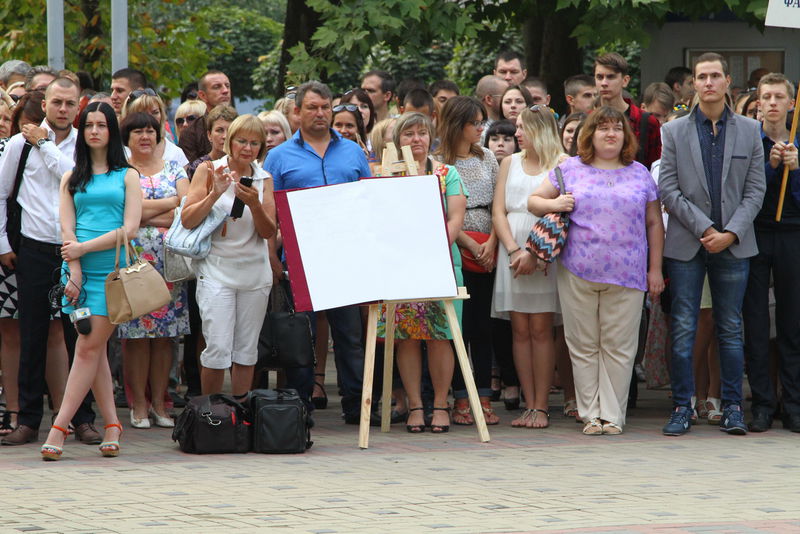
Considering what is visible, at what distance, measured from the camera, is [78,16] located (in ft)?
64.9

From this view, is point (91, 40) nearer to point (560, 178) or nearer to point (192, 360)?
point (192, 360)

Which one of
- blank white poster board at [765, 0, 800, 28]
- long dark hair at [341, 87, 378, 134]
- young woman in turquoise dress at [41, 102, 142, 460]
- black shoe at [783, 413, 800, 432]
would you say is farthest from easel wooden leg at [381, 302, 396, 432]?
blank white poster board at [765, 0, 800, 28]

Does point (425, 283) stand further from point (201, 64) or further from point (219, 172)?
point (201, 64)

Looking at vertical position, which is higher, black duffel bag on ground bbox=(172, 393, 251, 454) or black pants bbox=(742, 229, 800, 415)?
black pants bbox=(742, 229, 800, 415)

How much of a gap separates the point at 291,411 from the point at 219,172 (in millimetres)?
1477

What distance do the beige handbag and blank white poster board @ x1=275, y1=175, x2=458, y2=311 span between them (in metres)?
0.93

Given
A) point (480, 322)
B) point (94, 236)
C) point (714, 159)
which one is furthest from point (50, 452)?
point (714, 159)

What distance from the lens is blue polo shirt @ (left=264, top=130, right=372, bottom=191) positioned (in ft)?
30.7

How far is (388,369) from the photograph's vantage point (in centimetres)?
903

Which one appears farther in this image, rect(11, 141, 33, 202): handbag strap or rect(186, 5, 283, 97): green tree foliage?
rect(186, 5, 283, 97): green tree foliage

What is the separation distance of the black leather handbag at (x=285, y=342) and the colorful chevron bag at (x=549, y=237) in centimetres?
156

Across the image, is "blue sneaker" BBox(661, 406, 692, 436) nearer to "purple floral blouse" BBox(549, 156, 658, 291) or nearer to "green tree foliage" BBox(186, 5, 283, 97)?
"purple floral blouse" BBox(549, 156, 658, 291)

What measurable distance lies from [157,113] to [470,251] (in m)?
2.41

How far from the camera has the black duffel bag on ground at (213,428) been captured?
8250 millimetres
